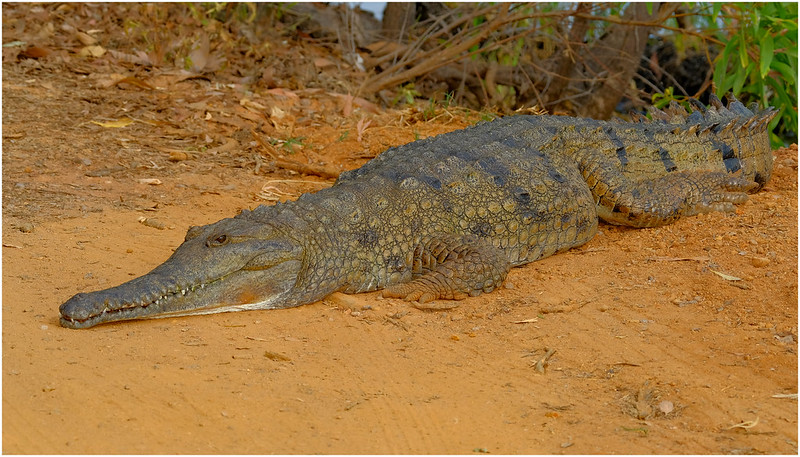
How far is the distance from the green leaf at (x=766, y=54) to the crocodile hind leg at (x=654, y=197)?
1.64m

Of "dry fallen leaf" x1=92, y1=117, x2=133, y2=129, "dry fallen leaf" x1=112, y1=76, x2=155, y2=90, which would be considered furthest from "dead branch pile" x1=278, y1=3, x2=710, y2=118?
"dry fallen leaf" x1=92, y1=117, x2=133, y2=129

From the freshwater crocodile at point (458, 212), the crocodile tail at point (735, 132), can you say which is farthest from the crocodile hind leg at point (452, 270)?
the crocodile tail at point (735, 132)

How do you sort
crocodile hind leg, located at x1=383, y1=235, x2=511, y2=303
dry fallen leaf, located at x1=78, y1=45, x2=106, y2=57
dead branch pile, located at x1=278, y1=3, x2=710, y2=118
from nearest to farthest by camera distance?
crocodile hind leg, located at x1=383, y1=235, x2=511, y2=303, dry fallen leaf, located at x1=78, y1=45, x2=106, y2=57, dead branch pile, located at x1=278, y1=3, x2=710, y2=118

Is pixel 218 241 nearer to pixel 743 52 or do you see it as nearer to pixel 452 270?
pixel 452 270

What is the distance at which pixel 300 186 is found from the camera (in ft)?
23.1

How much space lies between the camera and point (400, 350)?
4.17m

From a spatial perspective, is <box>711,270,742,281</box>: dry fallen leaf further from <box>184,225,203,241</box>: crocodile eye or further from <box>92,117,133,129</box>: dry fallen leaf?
<box>92,117,133,129</box>: dry fallen leaf

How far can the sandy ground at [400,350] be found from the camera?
326 centimetres

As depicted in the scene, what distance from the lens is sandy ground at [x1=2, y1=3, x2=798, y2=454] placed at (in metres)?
3.26

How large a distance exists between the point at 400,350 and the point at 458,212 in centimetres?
149

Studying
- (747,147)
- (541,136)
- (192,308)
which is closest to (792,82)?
(747,147)

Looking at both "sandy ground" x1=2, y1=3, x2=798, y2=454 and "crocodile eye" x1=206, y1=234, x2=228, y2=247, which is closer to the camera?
"sandy ground" x1=2, y1=3, x2=798, y2=454

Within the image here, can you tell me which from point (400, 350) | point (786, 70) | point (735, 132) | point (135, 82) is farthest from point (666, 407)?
point (135, 82)

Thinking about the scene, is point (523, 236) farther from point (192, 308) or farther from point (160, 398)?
point (160, 398)
